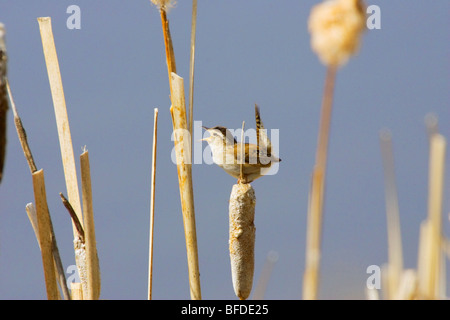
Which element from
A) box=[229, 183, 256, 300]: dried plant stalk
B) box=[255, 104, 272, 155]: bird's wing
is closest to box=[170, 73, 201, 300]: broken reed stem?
box=[229, 183, 256, 300]: dried plant stalk

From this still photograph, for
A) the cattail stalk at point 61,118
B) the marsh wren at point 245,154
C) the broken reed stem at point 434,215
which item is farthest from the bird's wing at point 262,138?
the broken reed stem at point 434,215

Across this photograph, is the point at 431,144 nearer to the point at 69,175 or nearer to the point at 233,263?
the point at 233,263

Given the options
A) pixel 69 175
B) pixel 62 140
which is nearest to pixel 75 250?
pixel 69 175

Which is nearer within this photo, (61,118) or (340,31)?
(340,31)

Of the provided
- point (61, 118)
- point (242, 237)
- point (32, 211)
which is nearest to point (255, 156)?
point (242, 237)

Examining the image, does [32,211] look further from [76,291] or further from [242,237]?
[242,237]

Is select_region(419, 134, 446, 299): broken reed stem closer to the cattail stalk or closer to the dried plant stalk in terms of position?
the dried plant stalk
